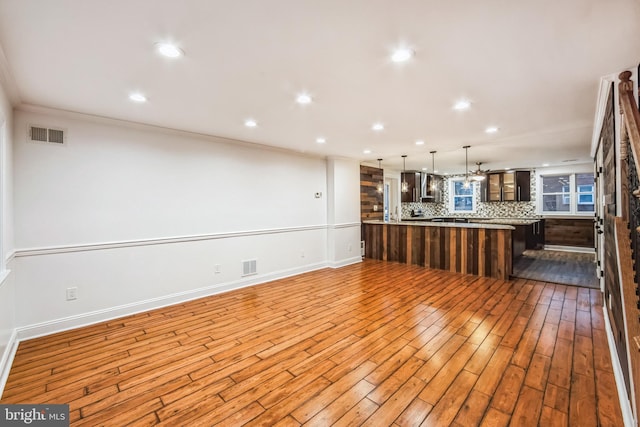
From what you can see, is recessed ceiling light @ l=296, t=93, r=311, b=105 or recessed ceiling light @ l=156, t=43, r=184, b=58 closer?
recessed ceiling light @ l=156, t=43, r=184, b=58

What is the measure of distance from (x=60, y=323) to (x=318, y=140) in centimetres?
403

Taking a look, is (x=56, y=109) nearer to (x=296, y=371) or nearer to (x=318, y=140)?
(x=318, y=140)

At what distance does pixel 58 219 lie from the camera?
3133 millimetres

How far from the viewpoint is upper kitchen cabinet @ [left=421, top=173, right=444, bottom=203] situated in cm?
922

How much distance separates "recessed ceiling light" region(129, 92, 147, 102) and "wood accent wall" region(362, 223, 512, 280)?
5.29 meters

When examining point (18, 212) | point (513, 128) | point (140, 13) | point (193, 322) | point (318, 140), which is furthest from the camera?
point (318, 140)

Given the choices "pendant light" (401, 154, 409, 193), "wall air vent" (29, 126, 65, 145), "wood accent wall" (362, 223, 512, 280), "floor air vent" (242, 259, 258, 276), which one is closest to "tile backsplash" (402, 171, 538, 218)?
"pendant light" (401, 154, 409, 193)

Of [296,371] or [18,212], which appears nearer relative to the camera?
[296,371]

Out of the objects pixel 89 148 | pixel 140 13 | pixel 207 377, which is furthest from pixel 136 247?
pixel 140 13

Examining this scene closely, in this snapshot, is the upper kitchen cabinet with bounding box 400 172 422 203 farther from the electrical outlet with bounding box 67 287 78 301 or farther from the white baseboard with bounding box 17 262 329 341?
the electrical outlet with bounding box 67 287 78 301

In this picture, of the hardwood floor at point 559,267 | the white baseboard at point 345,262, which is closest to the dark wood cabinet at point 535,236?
the hardwood floor at point 559,267

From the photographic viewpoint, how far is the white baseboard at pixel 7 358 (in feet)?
7.25

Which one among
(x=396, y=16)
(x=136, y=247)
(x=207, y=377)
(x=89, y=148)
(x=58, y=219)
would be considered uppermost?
(x=396, y=16)

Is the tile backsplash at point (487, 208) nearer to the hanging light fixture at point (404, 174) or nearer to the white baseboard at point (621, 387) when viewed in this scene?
the hanging light fixture at point (404, 174)
